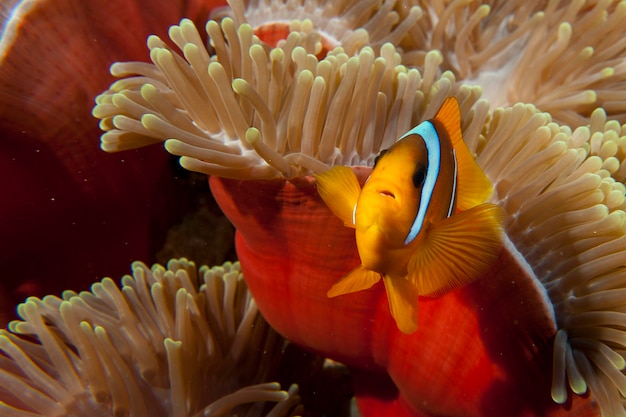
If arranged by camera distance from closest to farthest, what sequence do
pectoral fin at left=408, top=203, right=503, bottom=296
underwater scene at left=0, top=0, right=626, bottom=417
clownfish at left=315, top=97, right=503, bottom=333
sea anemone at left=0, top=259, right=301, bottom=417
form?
clownfish at left=315, top=97, right=503, bottom=333, pectoral fin at left=408, top=203, right=503, bottom=296, underwater scene at left=0, top=0, right=626, bottom=417, sea anemone at left=0, top=259, right=301, bottom=417

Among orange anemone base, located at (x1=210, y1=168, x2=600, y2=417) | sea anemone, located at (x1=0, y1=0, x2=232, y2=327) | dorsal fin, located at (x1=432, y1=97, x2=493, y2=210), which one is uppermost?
sea anemone, located at (x1=0, y1=0, x2=232, y2=327)

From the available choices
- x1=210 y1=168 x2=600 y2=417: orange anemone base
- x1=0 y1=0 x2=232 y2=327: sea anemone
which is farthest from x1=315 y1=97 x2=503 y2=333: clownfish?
x1=0 y1=0 x2=232 y2=327: sea anemone

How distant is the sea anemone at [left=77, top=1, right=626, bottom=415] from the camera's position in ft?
3.23

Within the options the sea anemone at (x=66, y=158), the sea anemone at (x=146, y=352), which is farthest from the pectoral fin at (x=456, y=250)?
the sea anemone at (x=66, y=158)

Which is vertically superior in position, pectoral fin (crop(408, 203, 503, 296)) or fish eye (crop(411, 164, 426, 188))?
fish eye (crop(411, 164, 426, 188))

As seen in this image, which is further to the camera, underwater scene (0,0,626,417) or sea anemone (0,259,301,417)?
sea anemone (0,259,301,417)

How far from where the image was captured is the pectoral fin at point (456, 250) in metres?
0.75

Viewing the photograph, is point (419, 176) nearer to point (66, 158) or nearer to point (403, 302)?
point (403, 302)

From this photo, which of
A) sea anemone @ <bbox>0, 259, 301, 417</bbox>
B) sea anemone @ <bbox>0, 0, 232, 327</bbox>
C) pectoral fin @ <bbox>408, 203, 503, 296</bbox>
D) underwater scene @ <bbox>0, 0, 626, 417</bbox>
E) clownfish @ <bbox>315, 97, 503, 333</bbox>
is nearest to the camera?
clownfish @ <bbox>315, 97, 503, 333</bbox>

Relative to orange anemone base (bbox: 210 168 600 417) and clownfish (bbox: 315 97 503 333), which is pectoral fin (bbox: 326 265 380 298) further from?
orange anemone base (bbox: 210 168 600 417)

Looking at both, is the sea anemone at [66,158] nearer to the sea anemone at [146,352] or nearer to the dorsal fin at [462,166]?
the sea anemone at [146,352]

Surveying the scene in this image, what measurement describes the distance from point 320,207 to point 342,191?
0.78 feet

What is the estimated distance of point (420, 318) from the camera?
1032 millimetres

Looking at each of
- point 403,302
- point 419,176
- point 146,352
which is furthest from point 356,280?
point 146,352
